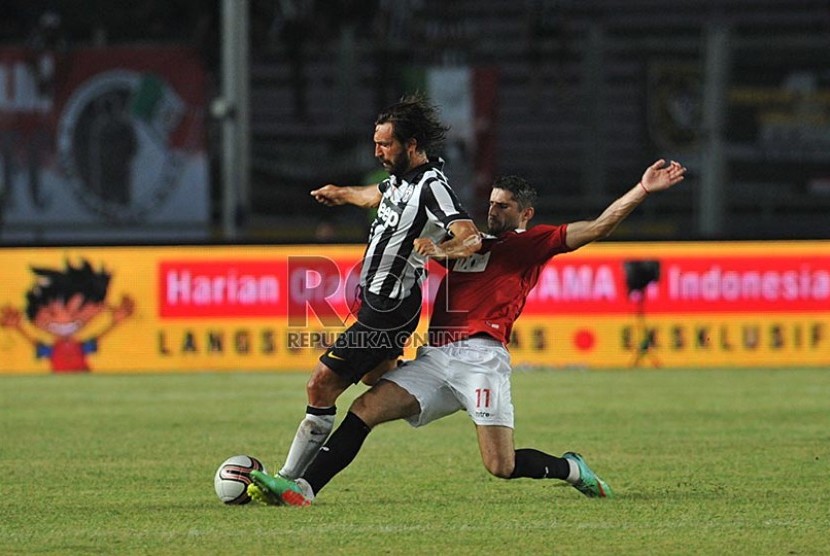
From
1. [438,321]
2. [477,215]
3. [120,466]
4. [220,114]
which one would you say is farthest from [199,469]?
[477,215]

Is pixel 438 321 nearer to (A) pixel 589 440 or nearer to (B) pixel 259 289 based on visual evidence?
(A) pixel 589 440

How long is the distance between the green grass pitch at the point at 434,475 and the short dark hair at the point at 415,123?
6.18 ft

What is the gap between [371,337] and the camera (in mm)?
8172

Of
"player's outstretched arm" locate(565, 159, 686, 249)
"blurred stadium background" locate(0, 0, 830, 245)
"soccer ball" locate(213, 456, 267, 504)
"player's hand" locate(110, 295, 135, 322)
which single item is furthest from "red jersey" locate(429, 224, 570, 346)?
"blurred stadium background" locate(0, 0, 830, 245)

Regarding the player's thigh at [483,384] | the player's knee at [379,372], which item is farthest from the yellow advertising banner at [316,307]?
the player's thigh at [483,384]

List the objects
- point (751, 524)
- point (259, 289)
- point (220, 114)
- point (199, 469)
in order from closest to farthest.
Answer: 1. point (751, 524)
2. point (199, 469)
3. point (259, 289)
4. point (220, 114)

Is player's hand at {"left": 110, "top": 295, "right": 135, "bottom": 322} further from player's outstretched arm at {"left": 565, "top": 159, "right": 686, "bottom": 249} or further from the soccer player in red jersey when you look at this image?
player's outstretched arm at {"left": 565, "top": 159, "right": 686, "bottom": 249}

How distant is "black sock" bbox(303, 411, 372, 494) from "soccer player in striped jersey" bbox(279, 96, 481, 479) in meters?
0.05

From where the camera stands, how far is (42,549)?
7.12 m

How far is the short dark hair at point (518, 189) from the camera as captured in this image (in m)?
8.57

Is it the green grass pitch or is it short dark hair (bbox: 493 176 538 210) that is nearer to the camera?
the green grass pitch

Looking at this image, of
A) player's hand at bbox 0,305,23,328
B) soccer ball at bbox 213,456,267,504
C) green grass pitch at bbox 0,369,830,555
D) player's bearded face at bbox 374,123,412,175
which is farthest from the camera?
player's hand at bbox 0,305,23,328

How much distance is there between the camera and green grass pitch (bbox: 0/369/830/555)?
736 centimetres

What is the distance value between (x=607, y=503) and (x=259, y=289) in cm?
955
